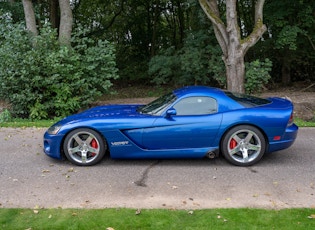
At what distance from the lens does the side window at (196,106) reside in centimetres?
577

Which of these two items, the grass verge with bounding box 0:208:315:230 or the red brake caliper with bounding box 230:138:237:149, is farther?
the red brake caliper with bounding box 230:138:237:149

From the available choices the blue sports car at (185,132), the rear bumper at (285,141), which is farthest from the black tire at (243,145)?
the rear bumper at (285,141)

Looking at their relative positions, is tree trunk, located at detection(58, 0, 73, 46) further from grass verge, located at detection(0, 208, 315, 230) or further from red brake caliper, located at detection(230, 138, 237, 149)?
grass verge, located at detection(0, 208, 315, 230)

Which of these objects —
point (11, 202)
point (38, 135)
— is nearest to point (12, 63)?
point (38, 135)

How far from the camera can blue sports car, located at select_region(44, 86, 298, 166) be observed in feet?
18.5

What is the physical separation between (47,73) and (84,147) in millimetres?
5395

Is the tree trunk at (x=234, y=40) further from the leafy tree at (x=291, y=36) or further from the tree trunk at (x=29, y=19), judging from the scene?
the tree trunk at (x=29, y=19)

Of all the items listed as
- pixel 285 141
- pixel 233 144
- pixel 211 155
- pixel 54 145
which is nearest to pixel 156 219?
pixel 211 155

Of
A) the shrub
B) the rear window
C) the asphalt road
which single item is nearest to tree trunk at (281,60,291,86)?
the shrub

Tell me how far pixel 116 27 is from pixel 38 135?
15.7 meters

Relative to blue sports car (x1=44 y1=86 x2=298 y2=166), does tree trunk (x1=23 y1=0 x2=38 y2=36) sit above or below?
above

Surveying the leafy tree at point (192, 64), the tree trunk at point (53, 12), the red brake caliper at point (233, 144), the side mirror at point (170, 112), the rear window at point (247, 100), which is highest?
the tree trunk at point (53, 12)

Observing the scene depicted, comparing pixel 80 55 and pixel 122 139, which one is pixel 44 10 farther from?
pixel 122 139

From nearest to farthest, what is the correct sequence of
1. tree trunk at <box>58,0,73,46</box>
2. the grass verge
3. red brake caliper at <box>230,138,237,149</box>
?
the grass verge
red brake caliper at <box>230,138,237,149</box>
tree trunk at <box>58,0,73,46</box>
